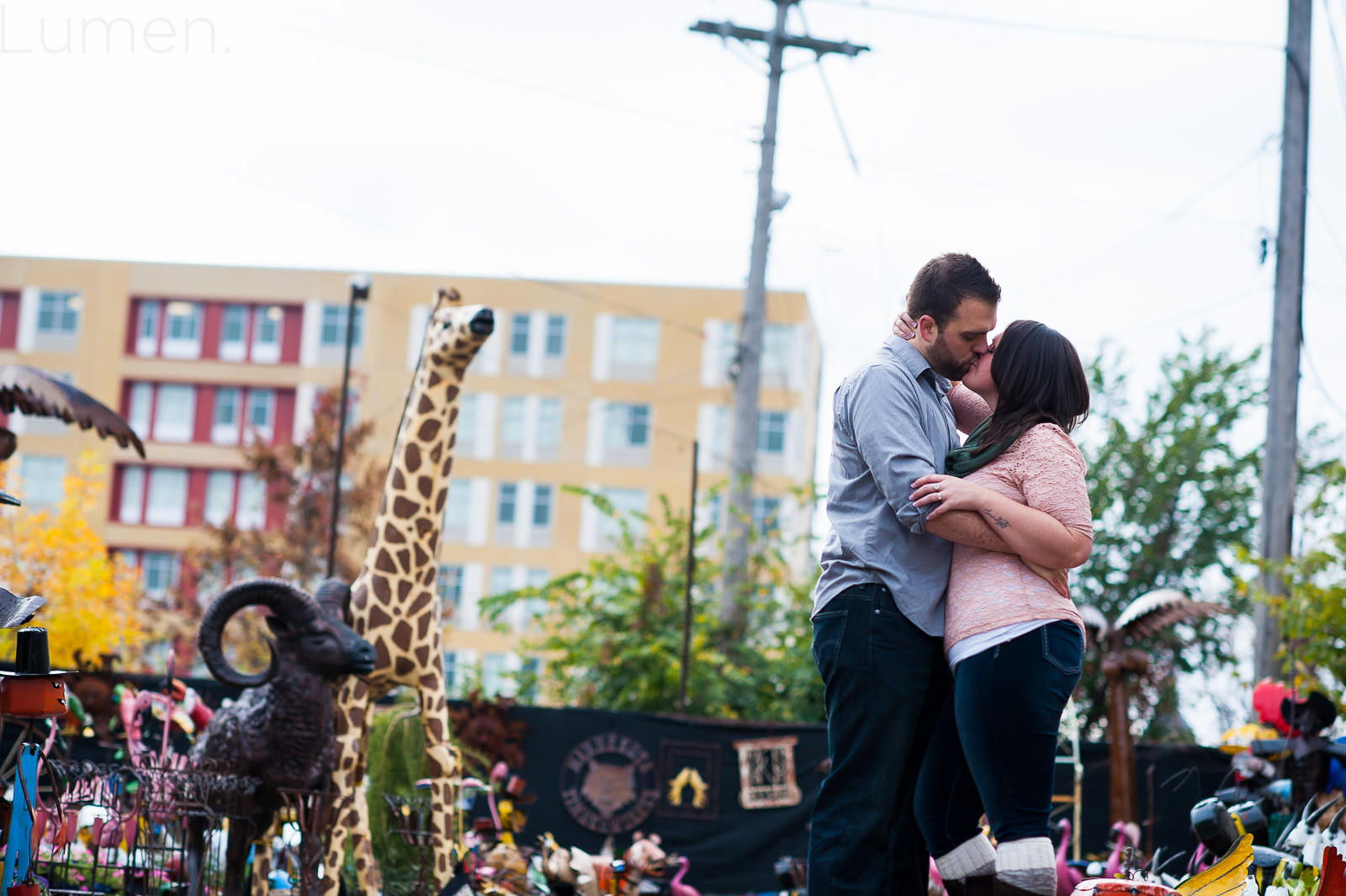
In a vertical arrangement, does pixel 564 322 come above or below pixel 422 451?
above

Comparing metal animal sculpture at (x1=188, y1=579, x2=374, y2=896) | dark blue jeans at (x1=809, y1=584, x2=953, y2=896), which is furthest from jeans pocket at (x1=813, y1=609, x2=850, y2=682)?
metal animal sculpture at (x1=188, y1=579, x2=374, y2=896)

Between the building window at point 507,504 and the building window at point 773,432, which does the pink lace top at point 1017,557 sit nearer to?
the building window at point 773,432

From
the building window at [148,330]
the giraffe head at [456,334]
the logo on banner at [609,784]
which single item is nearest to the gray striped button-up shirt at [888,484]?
the giraffe head at [456,334]

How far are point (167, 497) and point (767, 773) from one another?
85.3 feet

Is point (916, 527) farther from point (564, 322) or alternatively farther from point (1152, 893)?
point (564, 322)

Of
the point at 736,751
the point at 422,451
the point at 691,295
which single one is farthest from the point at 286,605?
the point at 691,295

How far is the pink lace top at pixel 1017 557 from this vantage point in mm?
2662

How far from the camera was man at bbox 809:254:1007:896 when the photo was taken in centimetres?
264

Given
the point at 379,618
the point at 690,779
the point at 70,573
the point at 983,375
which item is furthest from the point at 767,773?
the point at 983,375

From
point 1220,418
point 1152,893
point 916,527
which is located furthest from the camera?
point 1220,418

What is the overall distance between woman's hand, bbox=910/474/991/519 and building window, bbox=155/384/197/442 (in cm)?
3154

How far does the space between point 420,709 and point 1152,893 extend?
3562 millimetres

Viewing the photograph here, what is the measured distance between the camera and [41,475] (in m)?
32.2

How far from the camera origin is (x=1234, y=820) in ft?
13.1
